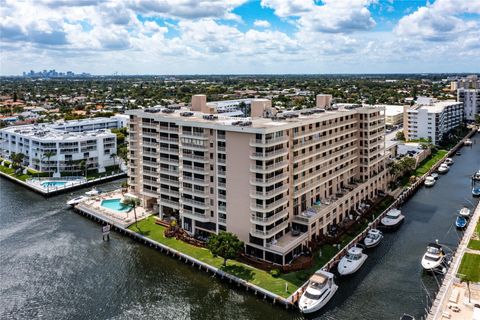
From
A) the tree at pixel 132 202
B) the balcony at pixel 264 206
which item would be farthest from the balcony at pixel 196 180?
the tree at pixel 132 202

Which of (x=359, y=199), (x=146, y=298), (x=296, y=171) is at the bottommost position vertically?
(x=146, y=298)

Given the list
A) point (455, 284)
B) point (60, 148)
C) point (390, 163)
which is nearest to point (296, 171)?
point (455, 284)

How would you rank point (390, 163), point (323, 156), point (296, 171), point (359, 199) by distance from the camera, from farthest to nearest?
point (390, 163) < point (359, 199) < point (323, 156) < point (296, 171)

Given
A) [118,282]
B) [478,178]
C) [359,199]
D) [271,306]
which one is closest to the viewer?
[271,306]

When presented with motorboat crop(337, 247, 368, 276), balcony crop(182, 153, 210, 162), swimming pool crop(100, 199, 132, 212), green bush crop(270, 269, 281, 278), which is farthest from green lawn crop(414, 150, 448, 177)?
swimming pool crop(100, 199, 132, 212)

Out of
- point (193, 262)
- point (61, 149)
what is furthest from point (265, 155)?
point (61, 149)

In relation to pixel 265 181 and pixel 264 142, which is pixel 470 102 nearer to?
pixel 264 142

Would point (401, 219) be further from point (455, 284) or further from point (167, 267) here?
point (167, 267)
